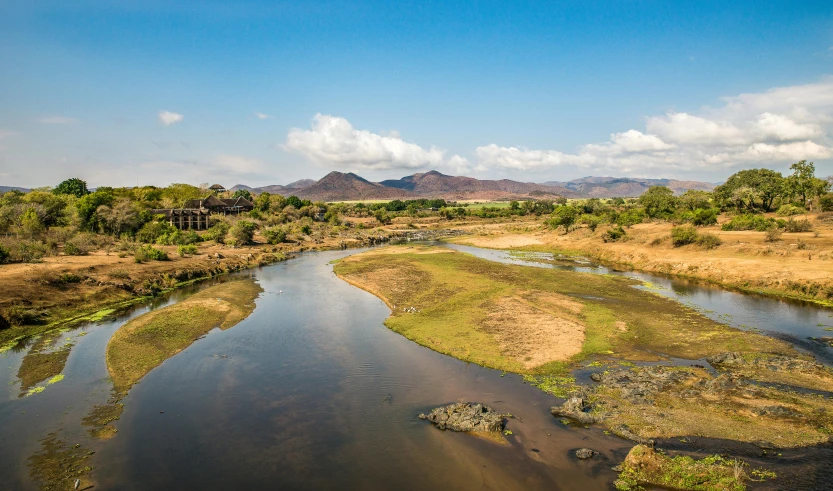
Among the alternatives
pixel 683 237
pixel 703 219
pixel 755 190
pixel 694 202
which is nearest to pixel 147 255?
pixel 683 237

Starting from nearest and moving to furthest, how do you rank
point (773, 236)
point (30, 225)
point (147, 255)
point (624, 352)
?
point (624, 352), point (147, 255), point (773, 236), point (30, 225)

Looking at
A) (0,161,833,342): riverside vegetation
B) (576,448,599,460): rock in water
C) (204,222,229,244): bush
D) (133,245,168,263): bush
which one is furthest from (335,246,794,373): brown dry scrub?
(204,222,229,244): bush

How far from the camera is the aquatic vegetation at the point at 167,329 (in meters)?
21.5

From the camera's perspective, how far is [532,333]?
25.0m

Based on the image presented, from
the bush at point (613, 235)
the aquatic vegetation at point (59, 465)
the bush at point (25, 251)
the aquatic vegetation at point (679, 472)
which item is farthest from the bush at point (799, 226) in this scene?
the bush at point (25, 251)

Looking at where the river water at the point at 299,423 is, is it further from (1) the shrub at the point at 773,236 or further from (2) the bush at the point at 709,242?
(1) the shrub at the point at 773,236

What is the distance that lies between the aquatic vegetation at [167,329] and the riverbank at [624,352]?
11.6 metres

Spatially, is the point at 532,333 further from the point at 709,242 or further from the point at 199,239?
the point at 199,239

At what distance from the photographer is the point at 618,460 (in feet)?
44.6

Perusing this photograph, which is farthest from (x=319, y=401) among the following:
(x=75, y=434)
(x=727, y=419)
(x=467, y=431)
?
(x=727, y=419)

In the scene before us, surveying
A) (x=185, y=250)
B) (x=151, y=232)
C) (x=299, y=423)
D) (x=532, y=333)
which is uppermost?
(x=151, y=232)

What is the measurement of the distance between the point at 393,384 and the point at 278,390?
5218 millimetres

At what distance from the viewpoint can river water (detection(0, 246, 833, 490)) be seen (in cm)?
1331

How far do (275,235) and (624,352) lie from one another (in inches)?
2470
